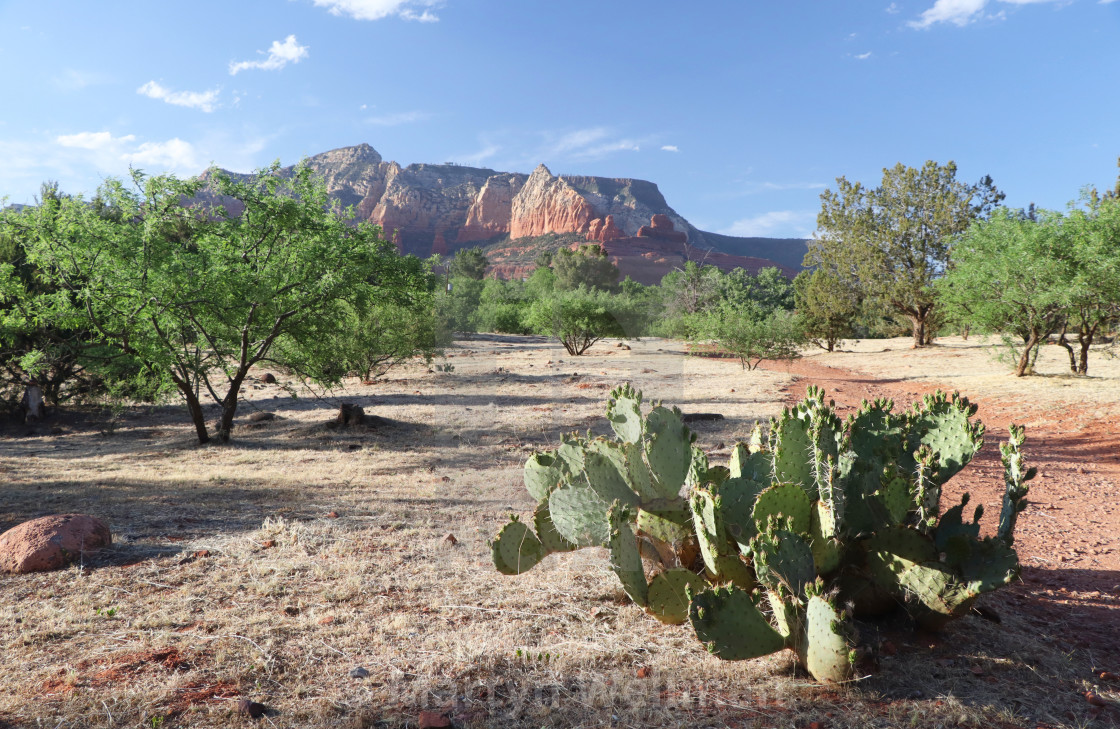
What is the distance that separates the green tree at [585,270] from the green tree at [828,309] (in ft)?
125

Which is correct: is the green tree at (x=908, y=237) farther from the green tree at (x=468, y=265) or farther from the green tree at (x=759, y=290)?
the green tree at (x=468, y=265)

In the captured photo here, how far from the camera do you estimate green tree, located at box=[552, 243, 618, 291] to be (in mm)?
71625

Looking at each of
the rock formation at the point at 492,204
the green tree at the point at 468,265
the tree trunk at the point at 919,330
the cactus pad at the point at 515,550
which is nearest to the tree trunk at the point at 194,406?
the cactus pad at the point at 515,550

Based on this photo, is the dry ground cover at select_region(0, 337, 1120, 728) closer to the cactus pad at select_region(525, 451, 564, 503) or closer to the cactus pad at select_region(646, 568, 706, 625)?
the cactus pad at select_region(646, 568, 706, 625)

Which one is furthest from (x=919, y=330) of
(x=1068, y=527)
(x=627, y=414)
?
(x=627, y=414)

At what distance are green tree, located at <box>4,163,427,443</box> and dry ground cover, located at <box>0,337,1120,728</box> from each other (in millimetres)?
2453

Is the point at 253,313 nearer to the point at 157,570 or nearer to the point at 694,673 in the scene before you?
the point at 157,570

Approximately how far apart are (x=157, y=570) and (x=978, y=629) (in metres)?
5.69

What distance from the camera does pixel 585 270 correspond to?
7344 cm

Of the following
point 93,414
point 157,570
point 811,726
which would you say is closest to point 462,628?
point 811,726

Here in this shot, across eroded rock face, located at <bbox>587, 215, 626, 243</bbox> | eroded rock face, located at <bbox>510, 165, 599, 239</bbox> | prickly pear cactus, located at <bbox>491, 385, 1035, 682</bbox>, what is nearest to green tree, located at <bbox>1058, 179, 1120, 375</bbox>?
prickly pear cactus, located at <bbox>491, 385, 1035, 682</bbox>

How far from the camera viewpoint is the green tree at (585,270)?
235 ft

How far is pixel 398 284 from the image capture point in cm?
1073

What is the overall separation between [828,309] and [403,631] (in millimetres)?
32521
